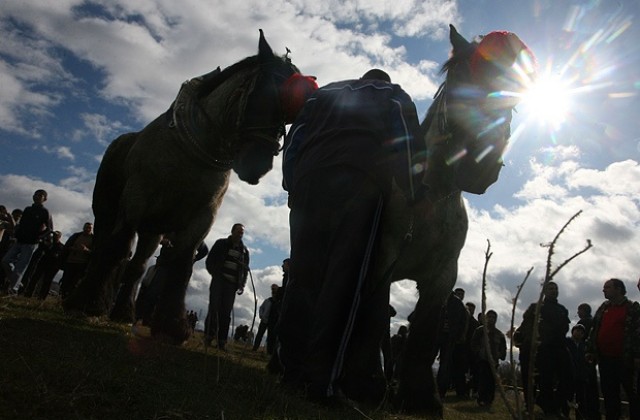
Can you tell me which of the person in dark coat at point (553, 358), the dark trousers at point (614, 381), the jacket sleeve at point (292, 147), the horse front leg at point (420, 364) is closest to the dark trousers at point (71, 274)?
the horse front leg at point (420, 364)

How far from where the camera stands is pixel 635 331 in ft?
21.9

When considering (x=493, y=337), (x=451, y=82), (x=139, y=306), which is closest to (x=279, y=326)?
(x=451, y=82)

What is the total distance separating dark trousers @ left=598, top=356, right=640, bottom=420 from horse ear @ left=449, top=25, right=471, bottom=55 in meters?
4.97

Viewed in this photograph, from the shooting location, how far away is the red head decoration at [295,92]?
490cm

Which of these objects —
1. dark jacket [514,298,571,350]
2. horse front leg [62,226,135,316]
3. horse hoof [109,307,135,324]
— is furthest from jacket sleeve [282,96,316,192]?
dark jacket [514,298,571,350]

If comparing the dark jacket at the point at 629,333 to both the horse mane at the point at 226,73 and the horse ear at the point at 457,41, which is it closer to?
the horse ear at the point at 457,41

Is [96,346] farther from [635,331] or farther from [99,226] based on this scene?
[635,331]

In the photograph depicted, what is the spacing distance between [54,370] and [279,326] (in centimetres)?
126

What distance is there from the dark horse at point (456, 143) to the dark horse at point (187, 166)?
5.04 ft

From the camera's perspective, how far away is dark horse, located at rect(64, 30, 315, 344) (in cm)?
515

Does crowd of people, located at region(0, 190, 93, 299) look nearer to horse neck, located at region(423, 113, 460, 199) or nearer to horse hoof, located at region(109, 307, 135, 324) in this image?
horse hoof, located at region(109, 307, 135, 324)

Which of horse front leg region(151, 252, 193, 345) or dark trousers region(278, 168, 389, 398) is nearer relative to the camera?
dark trousers region(278, 168, 389, 398)

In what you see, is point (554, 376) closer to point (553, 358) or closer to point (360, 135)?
point (553, 358)

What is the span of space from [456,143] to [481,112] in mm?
342
